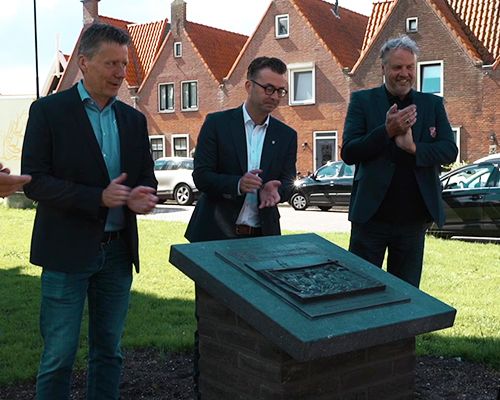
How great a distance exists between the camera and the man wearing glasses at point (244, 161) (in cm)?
380

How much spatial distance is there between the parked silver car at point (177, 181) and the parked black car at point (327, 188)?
145 inches

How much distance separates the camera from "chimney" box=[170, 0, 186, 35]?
33.3 meters

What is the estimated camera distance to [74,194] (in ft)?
A: 10.3

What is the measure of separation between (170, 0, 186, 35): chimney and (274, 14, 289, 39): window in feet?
18.1

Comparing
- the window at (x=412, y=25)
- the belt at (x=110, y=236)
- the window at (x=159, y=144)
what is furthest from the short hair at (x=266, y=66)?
the window at (x=159, y=144)

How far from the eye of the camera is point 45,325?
3.26 m

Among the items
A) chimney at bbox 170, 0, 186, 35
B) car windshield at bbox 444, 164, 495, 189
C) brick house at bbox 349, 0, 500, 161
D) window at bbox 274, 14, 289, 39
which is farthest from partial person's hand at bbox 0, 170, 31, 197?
chimney at bbox 170, 0, 186, 35

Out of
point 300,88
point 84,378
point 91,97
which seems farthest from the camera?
point 300,88

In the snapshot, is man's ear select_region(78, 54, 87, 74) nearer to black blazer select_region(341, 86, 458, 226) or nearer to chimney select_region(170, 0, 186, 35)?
black blazer select_region(341, 86, 458, 226)

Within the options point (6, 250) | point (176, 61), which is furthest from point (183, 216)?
point (176, 61)

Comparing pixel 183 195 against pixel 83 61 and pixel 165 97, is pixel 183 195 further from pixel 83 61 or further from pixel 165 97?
pixel 83 61

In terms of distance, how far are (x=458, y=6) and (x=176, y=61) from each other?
521 inches

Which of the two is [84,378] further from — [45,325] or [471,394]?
[471,394]

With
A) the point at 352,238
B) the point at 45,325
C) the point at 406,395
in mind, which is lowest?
the point at 406,395
